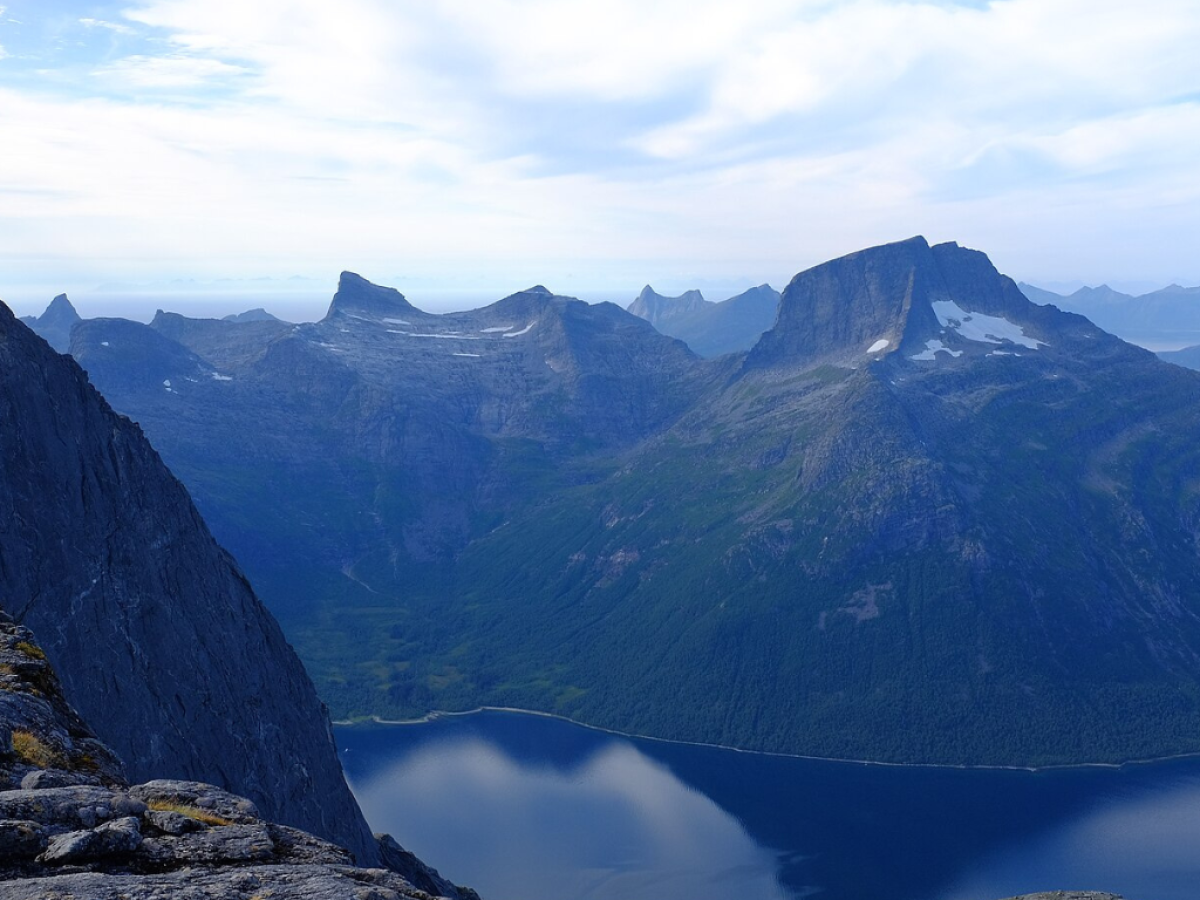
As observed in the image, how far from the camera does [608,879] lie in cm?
16362

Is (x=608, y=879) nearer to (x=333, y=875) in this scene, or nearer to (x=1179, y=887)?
(x=1179, y=887)

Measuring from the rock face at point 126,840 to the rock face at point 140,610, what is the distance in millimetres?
27344

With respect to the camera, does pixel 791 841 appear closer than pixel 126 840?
No

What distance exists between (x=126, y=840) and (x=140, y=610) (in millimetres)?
44762

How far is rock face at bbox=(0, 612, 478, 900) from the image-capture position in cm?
2344

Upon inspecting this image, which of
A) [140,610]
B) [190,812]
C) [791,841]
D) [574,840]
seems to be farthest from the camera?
[791,841]

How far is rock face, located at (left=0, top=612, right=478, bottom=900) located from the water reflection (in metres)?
138

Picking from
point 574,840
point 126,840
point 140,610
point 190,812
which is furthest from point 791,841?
point 126,840

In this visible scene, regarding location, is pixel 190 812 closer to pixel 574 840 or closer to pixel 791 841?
pixel 574 840

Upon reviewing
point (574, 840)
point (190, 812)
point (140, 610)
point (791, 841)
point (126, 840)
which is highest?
point (126, 840)

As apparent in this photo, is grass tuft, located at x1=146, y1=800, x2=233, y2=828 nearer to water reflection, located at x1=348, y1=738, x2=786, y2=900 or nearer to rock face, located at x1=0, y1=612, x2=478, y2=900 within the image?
rock face, located at x1=0, y1=612, x2=478, y2=900

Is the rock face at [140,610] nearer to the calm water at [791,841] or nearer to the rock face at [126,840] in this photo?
the rock face at [126,840]

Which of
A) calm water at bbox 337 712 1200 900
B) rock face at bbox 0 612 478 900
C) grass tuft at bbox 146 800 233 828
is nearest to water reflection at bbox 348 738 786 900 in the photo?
calm water at bbox 337 712 1200 900

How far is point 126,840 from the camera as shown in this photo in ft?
81.8
